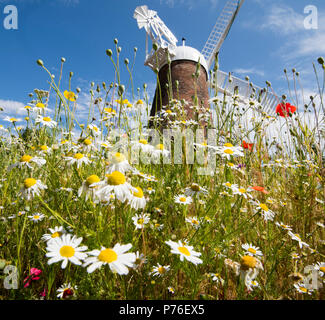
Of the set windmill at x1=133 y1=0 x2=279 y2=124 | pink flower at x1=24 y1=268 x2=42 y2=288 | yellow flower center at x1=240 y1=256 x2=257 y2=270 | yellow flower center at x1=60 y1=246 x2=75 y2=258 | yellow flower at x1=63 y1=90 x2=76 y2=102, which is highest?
windmill at x1=133 y1=0 x2=279 y2=124

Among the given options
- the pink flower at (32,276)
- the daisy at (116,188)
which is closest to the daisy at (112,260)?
the daisy at (116,188)

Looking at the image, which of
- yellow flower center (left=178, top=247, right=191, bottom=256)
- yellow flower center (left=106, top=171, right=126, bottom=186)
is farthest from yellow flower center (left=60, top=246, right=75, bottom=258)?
yellow flower center (left=178, top=247, right=191, bottom=256)

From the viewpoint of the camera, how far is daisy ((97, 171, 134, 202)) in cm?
66

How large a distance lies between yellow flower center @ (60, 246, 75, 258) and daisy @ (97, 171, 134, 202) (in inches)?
7.1

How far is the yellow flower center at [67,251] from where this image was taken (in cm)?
63

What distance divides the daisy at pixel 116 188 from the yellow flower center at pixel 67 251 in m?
0.18

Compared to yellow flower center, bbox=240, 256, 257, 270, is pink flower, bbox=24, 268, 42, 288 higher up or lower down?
lower down

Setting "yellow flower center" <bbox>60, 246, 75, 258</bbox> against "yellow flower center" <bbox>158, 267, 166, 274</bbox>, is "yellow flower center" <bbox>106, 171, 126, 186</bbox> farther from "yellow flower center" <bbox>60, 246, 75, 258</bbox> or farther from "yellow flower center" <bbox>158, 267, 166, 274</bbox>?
"yellow flower center" <bbox>158, 267, 166, 274</bbox>

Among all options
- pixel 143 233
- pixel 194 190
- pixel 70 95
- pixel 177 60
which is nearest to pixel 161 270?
pixel 143 233

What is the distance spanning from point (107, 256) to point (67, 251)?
0.47 feet

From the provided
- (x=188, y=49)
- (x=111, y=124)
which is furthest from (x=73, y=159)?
(x=188, y=49)

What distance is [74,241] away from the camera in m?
0.69
